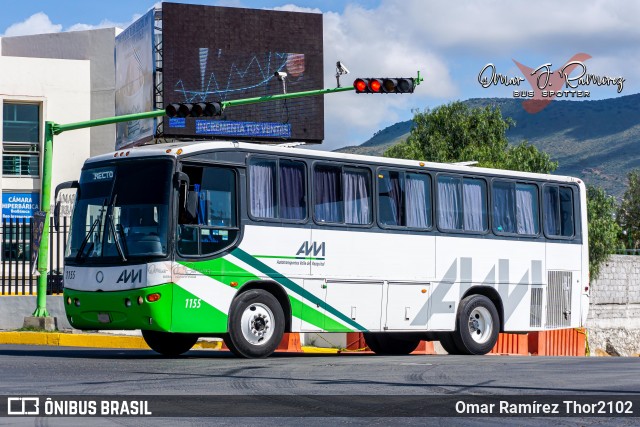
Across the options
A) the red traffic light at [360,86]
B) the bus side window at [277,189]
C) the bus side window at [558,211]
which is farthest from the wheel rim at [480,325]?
the red traffic light at [360,86]

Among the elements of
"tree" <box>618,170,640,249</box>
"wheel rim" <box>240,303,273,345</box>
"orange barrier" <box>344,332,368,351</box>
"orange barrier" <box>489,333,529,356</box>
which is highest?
"tree" <box>618,170,640,249</box>

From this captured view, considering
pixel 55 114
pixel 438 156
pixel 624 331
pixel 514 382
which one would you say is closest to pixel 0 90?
pixel 55 114

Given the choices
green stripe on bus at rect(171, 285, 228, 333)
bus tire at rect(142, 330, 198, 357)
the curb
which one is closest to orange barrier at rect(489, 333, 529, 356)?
the curb

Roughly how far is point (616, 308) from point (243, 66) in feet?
73.8

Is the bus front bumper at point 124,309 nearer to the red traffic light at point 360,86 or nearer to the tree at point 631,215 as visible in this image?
the red traffic light at point 360,86

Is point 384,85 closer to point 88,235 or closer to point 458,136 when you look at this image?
point 88,235

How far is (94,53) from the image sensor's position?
6397 centimetres

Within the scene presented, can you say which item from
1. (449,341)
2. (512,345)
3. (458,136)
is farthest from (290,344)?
(458,136)

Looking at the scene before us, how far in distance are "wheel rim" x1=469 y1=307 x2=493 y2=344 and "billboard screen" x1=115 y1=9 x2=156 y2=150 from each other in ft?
122

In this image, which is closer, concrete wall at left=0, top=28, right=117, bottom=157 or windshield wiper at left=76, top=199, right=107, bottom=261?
windshield wiper at left=76, top=199, right=107, bottom=261

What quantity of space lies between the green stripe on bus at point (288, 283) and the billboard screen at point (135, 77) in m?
38.7

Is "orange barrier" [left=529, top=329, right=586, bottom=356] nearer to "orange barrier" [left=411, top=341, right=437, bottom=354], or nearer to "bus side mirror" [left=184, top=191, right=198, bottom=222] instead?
"orange barrier" [left=411, top=341, right=437, bottom=354]

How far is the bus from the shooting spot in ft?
54.0

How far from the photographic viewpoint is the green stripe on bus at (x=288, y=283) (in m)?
17.0
